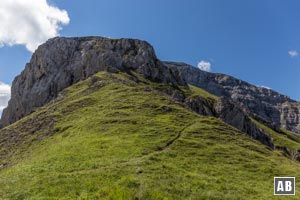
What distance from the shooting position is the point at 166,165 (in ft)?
131

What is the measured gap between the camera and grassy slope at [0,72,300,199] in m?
32.8

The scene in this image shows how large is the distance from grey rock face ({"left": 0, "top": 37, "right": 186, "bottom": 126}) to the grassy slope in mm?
53449

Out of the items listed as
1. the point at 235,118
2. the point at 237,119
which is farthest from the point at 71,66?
the point at 237,119

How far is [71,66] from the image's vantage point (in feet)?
445

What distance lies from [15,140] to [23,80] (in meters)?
96.0

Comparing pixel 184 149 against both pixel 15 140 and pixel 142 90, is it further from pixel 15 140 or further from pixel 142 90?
pixel 142 90

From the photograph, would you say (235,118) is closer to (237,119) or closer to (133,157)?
(237,119)

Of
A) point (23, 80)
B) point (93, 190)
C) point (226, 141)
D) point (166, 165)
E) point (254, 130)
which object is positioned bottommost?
point (93, 190)

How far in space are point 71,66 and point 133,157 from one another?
100.0 metres

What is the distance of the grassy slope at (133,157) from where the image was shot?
3275 centimetres

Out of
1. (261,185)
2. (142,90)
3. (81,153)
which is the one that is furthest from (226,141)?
(142,90)

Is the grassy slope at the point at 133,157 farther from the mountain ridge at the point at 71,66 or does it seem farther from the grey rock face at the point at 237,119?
the grey rock face at the point at 237,119

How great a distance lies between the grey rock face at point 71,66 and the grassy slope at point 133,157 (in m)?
53.4

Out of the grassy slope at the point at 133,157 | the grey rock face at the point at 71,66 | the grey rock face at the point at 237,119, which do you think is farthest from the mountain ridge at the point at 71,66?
the grassy slope at the point at 133,157
